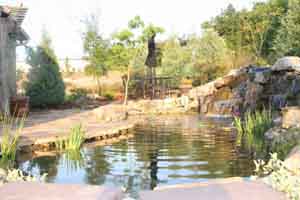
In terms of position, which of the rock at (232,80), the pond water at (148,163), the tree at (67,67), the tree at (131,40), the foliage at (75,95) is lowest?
the pond water at (148,163)

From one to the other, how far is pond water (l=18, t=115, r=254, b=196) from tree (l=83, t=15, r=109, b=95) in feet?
39.2

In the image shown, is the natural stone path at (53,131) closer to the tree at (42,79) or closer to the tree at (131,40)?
the tree at (42,79)

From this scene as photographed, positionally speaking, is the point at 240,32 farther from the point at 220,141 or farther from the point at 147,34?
the point at 220,141

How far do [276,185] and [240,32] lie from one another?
21633mm

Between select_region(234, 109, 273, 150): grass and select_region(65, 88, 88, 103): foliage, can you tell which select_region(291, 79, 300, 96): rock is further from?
select_region(65, 88, 88, 103): foliage

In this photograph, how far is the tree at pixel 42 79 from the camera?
14.8 metres

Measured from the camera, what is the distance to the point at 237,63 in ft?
67.7

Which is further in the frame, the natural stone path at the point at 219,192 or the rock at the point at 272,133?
the rock at the point at 272,133

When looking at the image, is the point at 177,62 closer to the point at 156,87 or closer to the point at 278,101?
the point at 156,87

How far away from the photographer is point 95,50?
20.5 meters

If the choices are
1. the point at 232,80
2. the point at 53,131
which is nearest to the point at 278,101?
the point at 232,80

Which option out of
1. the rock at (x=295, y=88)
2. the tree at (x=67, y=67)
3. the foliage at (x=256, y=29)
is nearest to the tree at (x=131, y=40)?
the tree at (x=67, y=67)

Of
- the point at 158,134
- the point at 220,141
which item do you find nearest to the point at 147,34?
the point at 158,134

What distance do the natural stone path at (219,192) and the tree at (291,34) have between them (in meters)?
16.5
